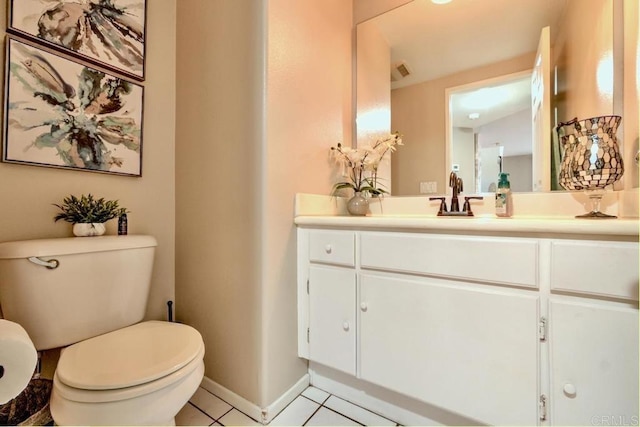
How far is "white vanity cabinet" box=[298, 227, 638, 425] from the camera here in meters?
0.71

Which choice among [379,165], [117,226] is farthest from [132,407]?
[379,165]

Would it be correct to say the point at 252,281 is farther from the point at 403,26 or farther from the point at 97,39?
the point at 403,26

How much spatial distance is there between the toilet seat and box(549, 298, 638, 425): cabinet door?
107 cm

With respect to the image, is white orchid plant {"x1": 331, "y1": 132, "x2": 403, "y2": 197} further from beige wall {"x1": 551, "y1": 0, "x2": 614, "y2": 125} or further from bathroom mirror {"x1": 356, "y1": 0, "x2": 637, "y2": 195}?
beige wall {"x1": 551, "y1": 0, "x2": 614, "y2": 125}

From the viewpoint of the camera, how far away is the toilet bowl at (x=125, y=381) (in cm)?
71

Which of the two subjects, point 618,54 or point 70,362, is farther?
point 618,54

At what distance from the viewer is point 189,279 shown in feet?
4.56

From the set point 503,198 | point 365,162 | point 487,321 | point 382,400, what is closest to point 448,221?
point 487,321

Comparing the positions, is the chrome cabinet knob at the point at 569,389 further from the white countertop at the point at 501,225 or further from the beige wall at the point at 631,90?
the beige wall at the point at 631,90

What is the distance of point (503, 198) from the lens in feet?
3.84

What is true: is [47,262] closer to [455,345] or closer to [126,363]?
[126,363]

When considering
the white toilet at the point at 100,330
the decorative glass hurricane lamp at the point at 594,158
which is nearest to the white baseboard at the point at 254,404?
the white toilet at the point at 100,330

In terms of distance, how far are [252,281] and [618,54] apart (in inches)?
64.5

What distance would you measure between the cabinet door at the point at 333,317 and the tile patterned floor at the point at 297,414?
200mm
